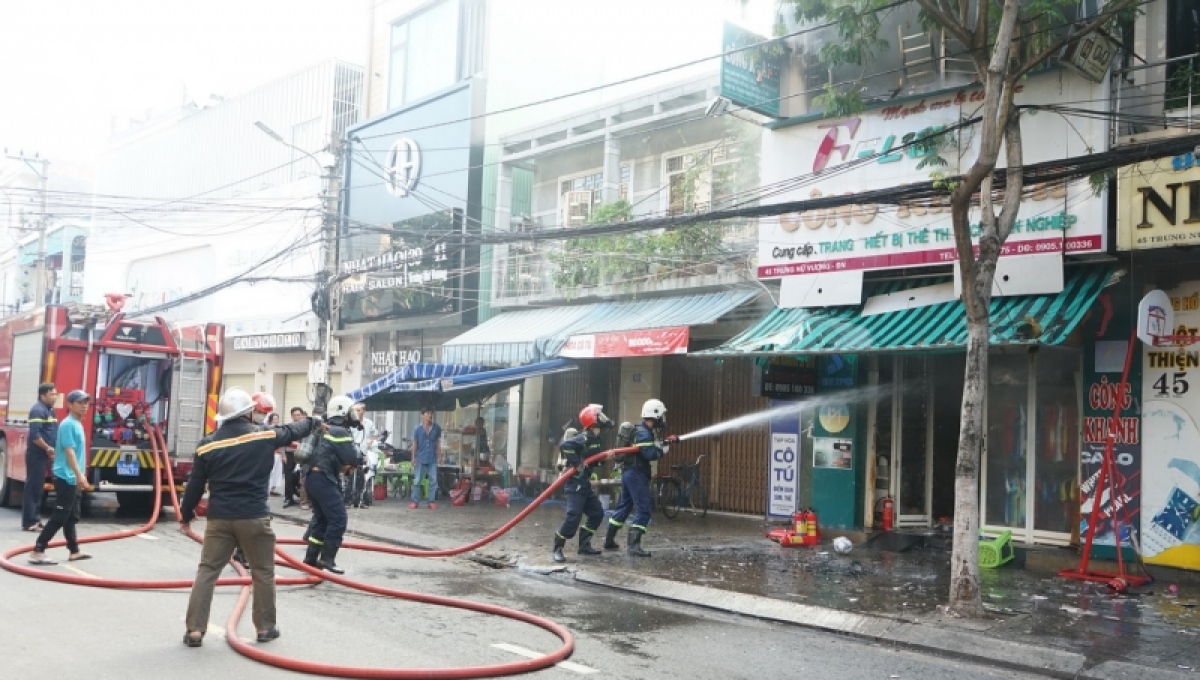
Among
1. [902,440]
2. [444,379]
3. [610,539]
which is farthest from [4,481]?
[902,440]

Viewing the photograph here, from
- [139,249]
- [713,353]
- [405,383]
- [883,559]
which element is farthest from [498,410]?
[139,249]

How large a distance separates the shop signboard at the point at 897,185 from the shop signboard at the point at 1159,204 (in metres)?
0.35

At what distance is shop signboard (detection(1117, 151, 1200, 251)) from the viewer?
1020 centimetres

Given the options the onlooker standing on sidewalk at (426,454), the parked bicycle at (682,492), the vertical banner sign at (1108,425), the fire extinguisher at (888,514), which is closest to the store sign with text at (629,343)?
the parked bicycle at (682,492)

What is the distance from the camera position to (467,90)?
24.0m

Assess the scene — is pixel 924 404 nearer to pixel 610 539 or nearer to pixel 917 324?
pixel 917 324

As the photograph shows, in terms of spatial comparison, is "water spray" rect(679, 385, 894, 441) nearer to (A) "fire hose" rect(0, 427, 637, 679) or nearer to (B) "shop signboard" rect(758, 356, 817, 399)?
(B) "shop signboard" rect(758, 356, 817, 399)

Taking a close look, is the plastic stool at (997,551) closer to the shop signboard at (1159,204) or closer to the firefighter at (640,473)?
the shop signboard at (1159,204)

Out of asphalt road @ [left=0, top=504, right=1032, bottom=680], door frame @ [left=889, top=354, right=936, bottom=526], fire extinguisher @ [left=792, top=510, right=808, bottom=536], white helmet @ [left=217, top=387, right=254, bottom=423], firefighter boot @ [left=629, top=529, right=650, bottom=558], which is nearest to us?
asphalt road @ [left=0, top=504, right=1032, bottom=680]

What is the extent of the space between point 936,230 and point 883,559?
4.13 m

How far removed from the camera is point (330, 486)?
1035 cm

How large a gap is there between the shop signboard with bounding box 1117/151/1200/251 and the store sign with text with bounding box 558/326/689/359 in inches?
249

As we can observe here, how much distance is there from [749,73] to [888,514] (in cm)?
641

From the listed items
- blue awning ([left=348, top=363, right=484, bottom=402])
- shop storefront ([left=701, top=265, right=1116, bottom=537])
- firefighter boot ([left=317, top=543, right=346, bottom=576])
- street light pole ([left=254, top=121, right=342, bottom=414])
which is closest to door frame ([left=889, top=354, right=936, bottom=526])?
shop storefront ([left=701, top=265, right=1116, bottom=537])
